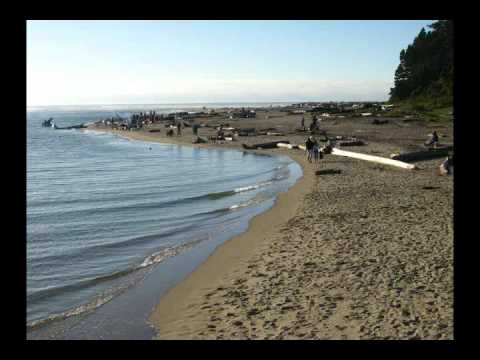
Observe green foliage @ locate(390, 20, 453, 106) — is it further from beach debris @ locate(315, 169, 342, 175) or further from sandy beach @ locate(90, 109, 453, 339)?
sandy beach @ locate(90, 109, 453, 339)

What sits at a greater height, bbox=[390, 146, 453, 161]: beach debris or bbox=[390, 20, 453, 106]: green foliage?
bbox=[390, 20, 453, 106]: green foliage

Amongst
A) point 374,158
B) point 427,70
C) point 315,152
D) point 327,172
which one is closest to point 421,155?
point 374,158

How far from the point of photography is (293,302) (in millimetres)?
8070

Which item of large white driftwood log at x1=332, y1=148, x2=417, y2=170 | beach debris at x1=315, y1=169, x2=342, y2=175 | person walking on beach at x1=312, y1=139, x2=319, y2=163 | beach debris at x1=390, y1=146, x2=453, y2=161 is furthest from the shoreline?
person walking on beach at x1=312, y1=139, x2=319, y2=163

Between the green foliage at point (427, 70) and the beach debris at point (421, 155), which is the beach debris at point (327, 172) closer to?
the beach debris at point (421, 155)

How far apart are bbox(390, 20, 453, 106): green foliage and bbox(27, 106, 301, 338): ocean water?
144 feet

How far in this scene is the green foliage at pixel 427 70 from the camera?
68.2m

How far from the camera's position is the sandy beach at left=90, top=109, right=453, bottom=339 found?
7145 millimetres

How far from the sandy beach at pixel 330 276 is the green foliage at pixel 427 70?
54.0 metres

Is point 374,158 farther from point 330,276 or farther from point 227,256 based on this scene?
point 330,276

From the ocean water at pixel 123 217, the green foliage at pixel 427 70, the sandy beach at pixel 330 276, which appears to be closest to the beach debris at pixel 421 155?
the ocean water at pixel 123 217
